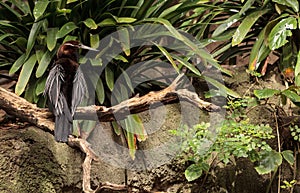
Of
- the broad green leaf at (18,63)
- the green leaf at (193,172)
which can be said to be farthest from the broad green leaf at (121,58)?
the green leaf at (193,172)

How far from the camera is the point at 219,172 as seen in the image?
246 centimetres

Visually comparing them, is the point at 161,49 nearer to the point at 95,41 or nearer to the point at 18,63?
the point at 95,41

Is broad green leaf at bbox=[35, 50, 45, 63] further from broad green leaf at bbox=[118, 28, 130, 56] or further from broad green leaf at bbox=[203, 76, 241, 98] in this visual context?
broad green leaf at bbox=[203, 76, 241, 98]

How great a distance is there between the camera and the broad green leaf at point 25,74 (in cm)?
220

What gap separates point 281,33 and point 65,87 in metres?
1.19

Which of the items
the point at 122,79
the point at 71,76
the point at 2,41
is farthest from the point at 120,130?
the point at 2,41

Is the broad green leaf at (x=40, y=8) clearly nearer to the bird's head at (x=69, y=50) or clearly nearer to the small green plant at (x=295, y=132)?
the bird's head at (x=69, y=50)

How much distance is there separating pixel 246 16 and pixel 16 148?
58.5 inches

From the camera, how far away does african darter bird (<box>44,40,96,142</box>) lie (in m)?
1.93

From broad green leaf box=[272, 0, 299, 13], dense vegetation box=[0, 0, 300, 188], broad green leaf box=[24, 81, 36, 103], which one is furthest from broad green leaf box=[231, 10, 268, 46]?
broad green leaf box=[24, 81, 36, 103]

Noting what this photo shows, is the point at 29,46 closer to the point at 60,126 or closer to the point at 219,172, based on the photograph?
the point at 60,126

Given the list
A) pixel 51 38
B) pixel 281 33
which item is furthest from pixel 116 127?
pixel 281 33

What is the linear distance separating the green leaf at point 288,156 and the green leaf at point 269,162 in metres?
0.06

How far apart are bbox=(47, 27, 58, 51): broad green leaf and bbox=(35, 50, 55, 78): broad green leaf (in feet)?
0.24
